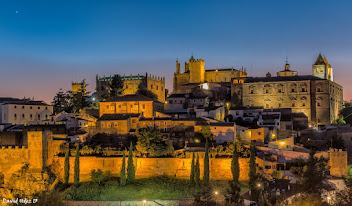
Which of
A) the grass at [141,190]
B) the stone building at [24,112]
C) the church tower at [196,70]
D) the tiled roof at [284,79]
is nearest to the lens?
the grass at [141,190]

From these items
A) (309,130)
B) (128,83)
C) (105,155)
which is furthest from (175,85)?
(105,155)

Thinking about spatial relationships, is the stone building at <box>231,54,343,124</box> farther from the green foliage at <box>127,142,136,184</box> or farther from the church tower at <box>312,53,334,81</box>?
the green foliage at <box>127,142,136,184</box>

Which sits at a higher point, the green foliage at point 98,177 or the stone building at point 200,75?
the stone building at point 200,75

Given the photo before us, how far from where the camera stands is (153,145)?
30.6 m

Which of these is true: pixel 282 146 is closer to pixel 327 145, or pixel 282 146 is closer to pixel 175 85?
pixel 327 145

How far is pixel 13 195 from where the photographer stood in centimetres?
2608

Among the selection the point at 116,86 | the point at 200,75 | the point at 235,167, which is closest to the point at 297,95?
the point at 200,75

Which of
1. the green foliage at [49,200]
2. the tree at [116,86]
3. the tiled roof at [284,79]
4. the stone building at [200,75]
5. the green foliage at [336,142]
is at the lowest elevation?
the green foliage at [49,200]

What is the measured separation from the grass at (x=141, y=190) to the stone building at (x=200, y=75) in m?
36.8

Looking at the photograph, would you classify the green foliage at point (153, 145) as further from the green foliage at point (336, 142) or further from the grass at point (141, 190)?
the green foliage at point (336, 142)

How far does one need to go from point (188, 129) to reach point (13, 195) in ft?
51.6

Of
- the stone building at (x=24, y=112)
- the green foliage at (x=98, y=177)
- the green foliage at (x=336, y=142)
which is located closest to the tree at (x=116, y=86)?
the stone building at (x=24, y=112)

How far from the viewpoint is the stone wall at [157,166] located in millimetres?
Answer: 29297

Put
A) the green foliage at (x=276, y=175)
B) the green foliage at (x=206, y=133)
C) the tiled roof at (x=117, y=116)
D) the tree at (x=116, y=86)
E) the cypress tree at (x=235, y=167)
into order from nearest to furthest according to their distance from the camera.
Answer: the cypress tree at (x=235, y=167), the green foliage at (x=276, y=175), the green foliage at (x=206, y=133), the tiled roof at (x=117, y=116), the tree at (x=116, y=86)
